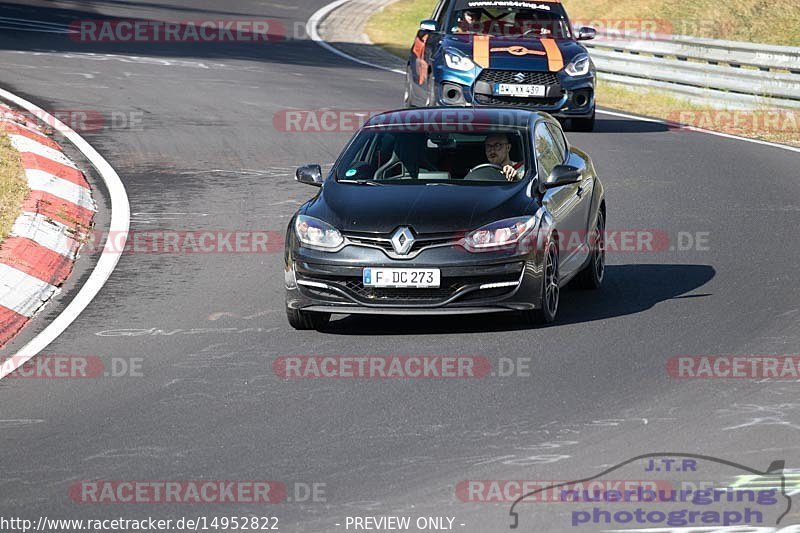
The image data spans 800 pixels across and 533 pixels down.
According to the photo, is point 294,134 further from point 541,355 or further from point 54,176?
point 541,355

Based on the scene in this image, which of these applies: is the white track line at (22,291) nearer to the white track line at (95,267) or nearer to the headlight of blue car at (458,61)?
the white track line at (95,267)

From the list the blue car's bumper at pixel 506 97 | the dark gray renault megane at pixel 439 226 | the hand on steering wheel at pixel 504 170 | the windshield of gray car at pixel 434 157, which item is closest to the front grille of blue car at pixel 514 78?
the blue car's bumper at pixel 506 97

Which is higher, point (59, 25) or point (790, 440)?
point (790, 440)

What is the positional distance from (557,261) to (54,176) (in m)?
6.60

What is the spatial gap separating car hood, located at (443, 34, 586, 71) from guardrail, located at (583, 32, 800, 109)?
14.0 ft

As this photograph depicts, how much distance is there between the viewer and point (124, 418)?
807cm

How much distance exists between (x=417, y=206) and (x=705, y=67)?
1608 cm

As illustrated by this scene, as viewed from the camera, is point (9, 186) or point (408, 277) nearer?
point (408, 277)

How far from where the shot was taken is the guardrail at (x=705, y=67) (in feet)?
77.0

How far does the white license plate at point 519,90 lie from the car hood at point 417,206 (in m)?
9.38

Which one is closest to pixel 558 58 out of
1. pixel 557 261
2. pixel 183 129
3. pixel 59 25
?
pixel 183 129

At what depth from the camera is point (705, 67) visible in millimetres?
25125

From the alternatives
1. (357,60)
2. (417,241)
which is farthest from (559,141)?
(357,60)

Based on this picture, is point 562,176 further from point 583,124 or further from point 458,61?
point 583,124
